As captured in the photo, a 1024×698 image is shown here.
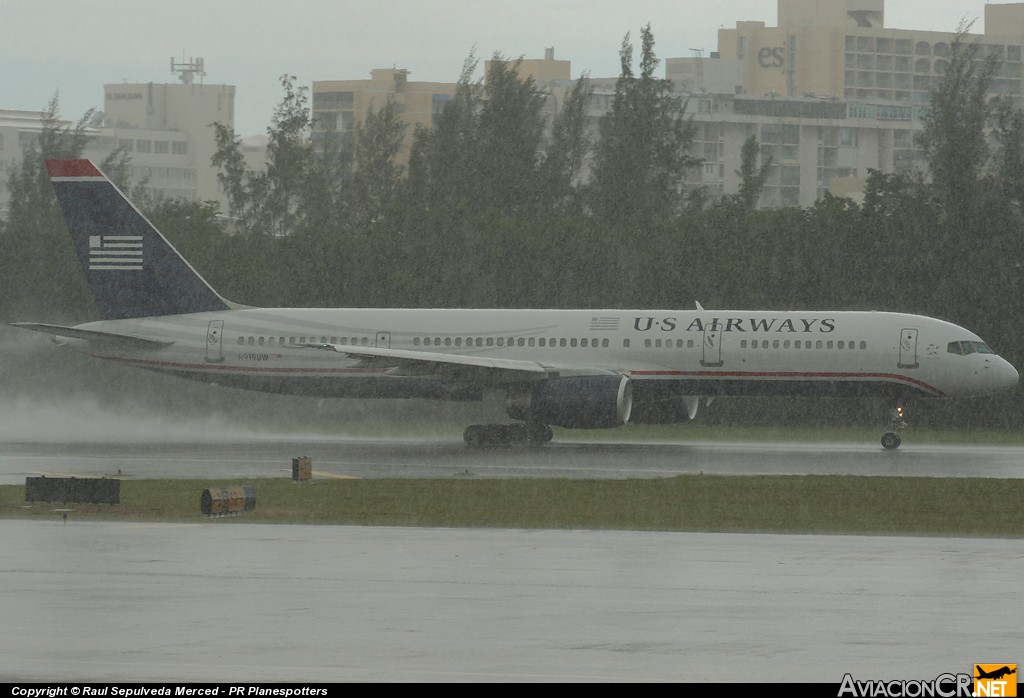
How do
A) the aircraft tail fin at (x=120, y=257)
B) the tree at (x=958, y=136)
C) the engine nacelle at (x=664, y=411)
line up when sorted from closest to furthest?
the engine nacelle at (x=664, y=411), the aircraft tail fin at (x=120, y=257), the tree at (x=958, y=136)

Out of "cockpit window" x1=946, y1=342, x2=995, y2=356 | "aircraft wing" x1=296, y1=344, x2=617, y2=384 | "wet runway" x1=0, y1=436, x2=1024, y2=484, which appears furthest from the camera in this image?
"cockpit window" x1=946, y1=342, x2=995, y2=356

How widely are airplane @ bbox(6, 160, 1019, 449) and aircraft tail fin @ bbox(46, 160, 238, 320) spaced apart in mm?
41

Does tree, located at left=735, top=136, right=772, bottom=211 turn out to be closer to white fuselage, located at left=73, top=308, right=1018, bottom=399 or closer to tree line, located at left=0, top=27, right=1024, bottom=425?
tree line, located at left=0, top=27, right=1024, bottom=425

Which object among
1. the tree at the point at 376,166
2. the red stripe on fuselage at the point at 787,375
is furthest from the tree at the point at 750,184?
the red stripe on fuselage at the point at 787,375

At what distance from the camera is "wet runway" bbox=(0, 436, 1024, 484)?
33.6 meters

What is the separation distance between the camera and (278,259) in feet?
229

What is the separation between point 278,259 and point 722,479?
42.0m

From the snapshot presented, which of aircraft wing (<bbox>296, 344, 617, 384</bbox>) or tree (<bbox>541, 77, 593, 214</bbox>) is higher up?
tree (<bbox>541, 77, 593, 214</bbox>)

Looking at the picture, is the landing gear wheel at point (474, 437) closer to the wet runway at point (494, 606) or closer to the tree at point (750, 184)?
the wet runway at point (494, 606)

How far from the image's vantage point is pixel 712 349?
43375 mm

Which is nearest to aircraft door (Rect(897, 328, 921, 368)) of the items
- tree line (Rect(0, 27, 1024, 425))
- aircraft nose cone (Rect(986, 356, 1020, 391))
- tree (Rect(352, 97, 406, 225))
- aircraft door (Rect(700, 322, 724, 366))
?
aircraft nose cone (Rect(986, 356, 1020, 391))

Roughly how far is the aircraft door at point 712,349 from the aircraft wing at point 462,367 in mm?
2536

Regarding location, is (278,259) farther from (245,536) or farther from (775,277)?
(245,536)

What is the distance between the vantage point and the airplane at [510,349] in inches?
1684
